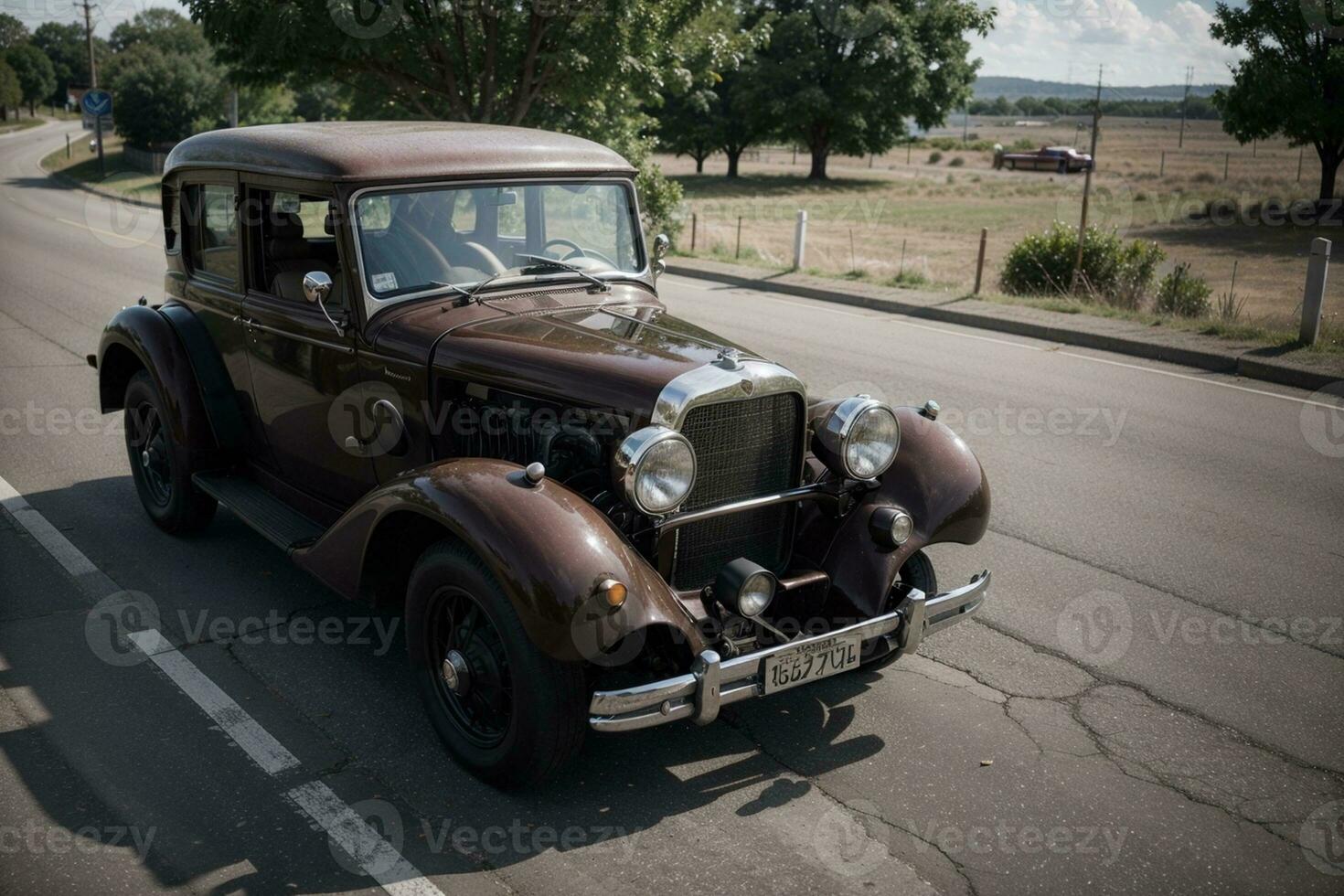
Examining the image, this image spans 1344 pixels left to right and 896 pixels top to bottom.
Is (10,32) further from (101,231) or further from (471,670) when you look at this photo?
(471,670)

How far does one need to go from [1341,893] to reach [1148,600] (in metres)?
2.14

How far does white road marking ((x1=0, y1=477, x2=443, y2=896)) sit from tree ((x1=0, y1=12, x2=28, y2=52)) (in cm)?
10681

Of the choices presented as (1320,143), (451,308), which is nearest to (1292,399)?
(451,308)

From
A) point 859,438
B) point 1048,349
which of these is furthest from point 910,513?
point 1048,349

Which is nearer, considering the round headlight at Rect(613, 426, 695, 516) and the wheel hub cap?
the round headlight at Rect(613, 426, 695, 516)

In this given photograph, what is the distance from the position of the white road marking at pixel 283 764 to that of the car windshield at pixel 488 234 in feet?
5.54

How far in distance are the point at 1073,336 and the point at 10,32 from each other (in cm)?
11612

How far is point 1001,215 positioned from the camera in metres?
33.7

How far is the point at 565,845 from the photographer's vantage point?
329 cm

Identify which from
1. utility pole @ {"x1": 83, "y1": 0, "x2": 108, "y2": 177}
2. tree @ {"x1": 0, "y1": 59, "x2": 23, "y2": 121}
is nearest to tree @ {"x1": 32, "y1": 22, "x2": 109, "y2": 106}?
tree @ {"x1": 0, "y1": 59, "x2": 23, "y2": 121}

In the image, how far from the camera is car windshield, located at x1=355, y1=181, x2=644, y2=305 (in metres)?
4.40

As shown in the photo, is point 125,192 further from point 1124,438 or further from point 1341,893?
point 1341,893

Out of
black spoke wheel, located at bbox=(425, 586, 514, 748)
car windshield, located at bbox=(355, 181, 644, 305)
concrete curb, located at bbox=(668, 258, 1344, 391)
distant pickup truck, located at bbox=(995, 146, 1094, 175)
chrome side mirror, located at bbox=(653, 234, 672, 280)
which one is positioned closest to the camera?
black spoke wheel, located at bbox=(425, 586, 514, 748)

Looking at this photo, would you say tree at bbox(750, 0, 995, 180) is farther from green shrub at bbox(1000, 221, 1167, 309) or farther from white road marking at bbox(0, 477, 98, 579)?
white road marking at bbox(0, 477, 98, 579)
